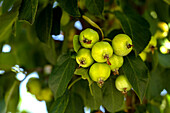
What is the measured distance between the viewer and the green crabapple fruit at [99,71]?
0.94 m

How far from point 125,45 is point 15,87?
37.9 inches

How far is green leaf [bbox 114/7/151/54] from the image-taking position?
40.2 inches

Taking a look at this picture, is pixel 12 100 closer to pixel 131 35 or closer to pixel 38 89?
pixel 38 89

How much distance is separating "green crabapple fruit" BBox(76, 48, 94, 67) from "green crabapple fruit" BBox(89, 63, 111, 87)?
25 millimetres

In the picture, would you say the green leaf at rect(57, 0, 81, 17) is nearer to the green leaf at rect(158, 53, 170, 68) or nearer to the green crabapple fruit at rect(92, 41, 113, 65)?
the green crabapple fruit at rect(92, 41, 113, 65)

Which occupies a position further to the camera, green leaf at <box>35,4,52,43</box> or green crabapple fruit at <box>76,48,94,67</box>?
green leaf at <box>35,4,52,43</box>

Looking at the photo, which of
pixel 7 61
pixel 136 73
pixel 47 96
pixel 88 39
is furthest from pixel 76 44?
pixel 47 96

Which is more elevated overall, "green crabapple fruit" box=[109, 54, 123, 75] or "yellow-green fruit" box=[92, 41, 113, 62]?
"yellow-green fruit" box=[92, 41, 113, 62]

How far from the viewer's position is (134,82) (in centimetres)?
101

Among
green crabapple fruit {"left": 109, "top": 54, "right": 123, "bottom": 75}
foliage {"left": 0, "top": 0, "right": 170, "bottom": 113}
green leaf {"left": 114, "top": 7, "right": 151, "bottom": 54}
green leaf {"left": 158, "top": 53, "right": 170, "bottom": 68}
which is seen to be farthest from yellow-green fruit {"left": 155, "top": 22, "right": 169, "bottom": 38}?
green crabapple fruit {"left": 109, "top": 54, "right": 123, "bottom": 75}

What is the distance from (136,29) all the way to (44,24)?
1.56 ft

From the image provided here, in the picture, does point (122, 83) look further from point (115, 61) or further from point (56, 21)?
point (56, 21)

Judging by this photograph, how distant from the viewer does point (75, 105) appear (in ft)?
4.33

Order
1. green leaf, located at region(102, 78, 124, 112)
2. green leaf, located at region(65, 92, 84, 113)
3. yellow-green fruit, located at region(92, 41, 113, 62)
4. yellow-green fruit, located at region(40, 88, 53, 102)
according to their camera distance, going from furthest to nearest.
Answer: yellow-green fruit, located at region(40, 88, 53, 102)
green leaf, located at region(65, 92, 84, 113)
green leaf, located at region(102, 78, 124, 112)
yellow-green fruit, located at region(92, 41, 113, 62)
